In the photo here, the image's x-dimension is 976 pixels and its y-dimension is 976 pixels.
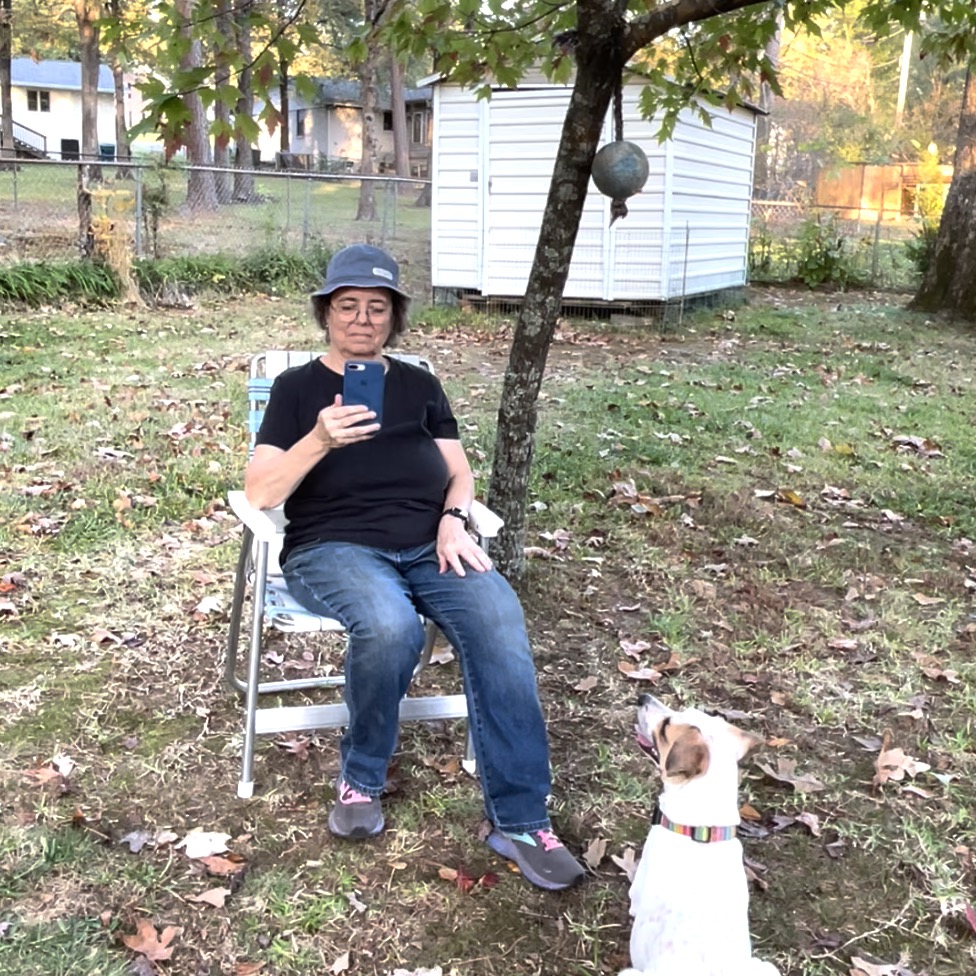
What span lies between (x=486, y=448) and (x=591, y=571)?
1.73 metres

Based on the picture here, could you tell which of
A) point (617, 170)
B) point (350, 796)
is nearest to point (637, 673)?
point (350, 796)

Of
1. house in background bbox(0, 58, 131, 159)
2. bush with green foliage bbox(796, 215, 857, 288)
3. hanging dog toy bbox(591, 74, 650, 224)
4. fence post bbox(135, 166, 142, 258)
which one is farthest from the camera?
house in background bbox(0, 58, 131, 159)

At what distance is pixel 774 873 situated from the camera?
8.28 ft

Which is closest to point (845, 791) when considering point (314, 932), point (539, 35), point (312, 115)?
→ point (314, 932)

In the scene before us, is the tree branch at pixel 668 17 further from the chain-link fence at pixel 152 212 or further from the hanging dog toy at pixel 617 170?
the chain-link fence at pixel 152 212

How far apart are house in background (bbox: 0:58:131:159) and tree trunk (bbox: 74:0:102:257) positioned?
25704 millimetres

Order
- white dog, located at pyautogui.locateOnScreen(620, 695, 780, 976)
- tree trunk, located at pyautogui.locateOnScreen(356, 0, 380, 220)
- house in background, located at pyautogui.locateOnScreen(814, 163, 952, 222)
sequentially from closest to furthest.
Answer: white dog, located at pyautogui.locateOnScreen(620, 695, 780, 976), house in background, located at pyautogui.locateOnScreen(814, 163, 952, 222), tree trunk, located at pyautogui.locateOnScreen(356, 0, 380, 220)

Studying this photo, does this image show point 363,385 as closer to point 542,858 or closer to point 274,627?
point 274,627

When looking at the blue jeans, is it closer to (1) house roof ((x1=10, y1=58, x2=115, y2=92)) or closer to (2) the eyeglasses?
(2) the eyeglasses

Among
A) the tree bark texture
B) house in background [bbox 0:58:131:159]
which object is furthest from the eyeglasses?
house in background [bbox 0:58:131:159]

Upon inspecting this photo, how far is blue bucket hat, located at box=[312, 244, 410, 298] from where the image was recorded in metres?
2.72

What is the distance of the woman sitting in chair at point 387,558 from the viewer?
2.47 m

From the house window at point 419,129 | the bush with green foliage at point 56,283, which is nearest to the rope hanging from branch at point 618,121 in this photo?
the bush with green foliage at point 56,283

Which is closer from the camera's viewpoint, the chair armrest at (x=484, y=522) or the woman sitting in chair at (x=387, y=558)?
the woman sitting in chair at (x=387, y=558)
